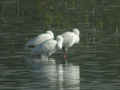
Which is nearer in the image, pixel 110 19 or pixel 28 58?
pixel 28 58

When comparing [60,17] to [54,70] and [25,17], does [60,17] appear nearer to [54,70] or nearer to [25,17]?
[25,17]

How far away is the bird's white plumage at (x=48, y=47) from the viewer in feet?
57.3

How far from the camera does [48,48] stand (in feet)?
57.1

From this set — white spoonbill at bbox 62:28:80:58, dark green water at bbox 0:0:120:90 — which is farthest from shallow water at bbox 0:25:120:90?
white spoonbill at bbox 62:28:80:58

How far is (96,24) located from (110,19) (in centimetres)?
125

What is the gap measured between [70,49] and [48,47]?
6.18ft

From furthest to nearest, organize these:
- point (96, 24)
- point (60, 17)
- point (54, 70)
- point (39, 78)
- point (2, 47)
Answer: point (60, 17) → point (96, 24) → point (2, 47) → point (54, 70) → point (39, 78)

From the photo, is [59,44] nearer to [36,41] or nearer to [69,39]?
[36,41]

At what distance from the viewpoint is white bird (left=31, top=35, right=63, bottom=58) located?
17.5 meters

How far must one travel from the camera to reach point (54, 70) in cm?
1523

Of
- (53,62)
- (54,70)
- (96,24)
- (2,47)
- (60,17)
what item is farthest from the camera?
(60,17)

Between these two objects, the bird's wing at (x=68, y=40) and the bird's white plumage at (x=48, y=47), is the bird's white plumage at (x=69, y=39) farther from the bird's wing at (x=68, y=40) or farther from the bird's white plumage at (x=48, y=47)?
the bird's white plumage at (x=48, y=47)

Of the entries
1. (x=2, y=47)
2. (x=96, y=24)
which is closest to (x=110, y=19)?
(x=96, y=24)

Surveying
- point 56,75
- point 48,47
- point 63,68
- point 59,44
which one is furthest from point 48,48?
point 56,75
